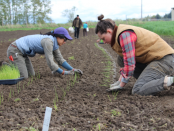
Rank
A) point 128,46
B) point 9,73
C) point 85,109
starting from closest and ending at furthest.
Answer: point 85,109 → point 128,46 → point 9,73

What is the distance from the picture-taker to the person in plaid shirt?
2371mm

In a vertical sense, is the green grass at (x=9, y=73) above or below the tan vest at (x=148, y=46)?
below

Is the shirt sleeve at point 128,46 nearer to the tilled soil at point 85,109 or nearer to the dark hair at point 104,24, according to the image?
the dark hair at point 104,24

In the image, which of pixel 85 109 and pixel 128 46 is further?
pixel 128 46

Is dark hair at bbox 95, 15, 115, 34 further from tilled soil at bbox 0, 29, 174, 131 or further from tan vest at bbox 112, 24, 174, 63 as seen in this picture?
tilled soil at bbox 0, 29, 174, 131

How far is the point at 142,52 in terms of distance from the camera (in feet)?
8.25

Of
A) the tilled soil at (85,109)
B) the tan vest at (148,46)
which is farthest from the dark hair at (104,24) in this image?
the tilled soil at (85,109)

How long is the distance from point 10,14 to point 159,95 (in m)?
38.8

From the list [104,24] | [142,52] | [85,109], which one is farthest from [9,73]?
[142,52]

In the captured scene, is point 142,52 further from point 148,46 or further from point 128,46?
point 128,46

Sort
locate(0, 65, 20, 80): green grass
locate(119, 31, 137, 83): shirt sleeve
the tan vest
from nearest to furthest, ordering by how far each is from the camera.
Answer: locate(119, 31, 137, 83): shirt sleeve → the tan vest → locate(0, 65, 20, 80): green grass

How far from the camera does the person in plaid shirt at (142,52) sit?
2.37 m

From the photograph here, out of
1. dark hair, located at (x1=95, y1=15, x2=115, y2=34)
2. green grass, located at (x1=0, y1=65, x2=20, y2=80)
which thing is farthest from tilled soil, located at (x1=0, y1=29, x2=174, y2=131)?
dark hair, located at (x1=95, y1=15, x2=115, y2=34)

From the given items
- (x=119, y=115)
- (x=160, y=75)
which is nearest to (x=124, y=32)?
(x=160, y=75)
